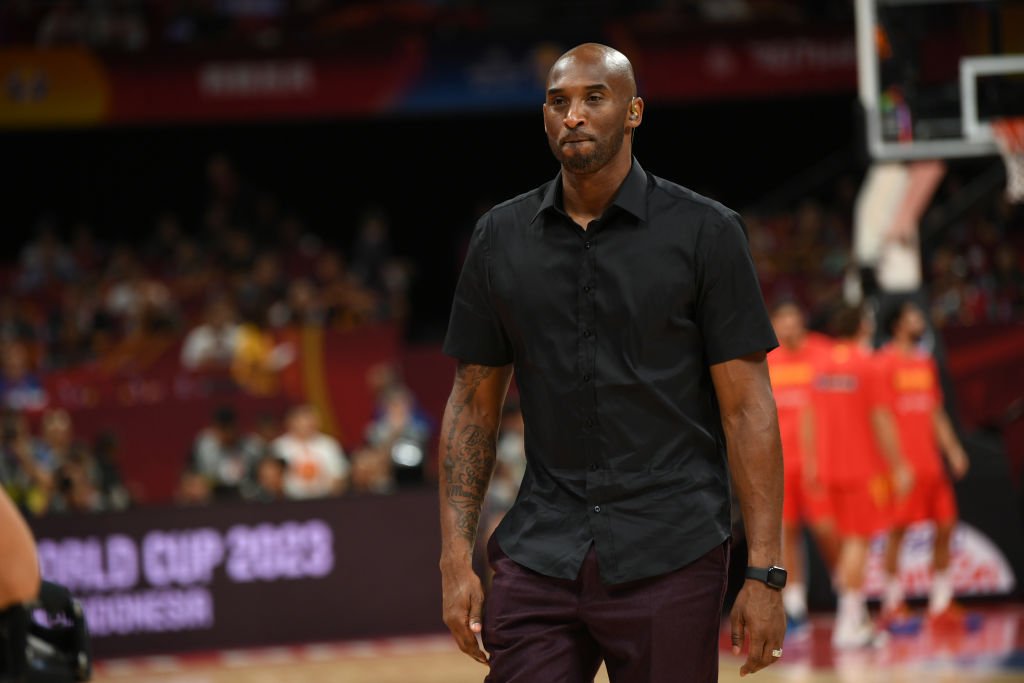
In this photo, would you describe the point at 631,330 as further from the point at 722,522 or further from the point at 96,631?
the point at 96,631

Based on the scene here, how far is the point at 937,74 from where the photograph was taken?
1334cm

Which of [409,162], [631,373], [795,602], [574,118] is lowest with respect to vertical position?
[795,602]

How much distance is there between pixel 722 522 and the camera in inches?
148

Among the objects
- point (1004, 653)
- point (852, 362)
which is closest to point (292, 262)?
point (852, 362)

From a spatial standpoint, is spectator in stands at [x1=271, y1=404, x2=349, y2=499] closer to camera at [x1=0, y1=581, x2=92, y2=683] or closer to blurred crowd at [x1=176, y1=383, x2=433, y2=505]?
blurred crowd at [x1=176, y1=383, x2=433, y2=505]

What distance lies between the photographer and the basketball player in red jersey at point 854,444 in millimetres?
10633

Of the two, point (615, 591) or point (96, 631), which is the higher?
point (615, 591)

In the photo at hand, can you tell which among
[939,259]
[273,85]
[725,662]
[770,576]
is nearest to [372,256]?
[273,85]

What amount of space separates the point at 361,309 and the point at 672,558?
49.3 feet

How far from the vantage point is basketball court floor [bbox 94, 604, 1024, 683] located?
912cm

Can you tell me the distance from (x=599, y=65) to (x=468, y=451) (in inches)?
39.8

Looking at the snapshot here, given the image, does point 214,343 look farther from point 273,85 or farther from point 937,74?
point 937,74

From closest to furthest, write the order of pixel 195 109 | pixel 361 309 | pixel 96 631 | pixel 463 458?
1. pixel 463 458
2. pixel 96 631
3. pixel 361 309
4. pixel 195 109

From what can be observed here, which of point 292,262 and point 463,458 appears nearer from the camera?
point 463,458
